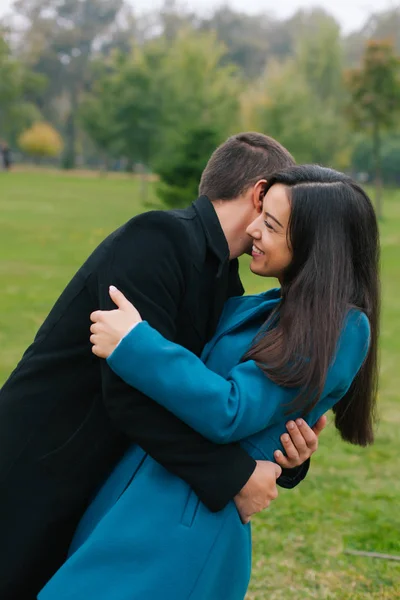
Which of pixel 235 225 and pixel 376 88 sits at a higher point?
pixel 235 225

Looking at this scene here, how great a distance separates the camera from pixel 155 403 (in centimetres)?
196

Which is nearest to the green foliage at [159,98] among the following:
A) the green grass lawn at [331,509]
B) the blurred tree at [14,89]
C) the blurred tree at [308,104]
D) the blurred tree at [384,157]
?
the blurred tree at [308,104]

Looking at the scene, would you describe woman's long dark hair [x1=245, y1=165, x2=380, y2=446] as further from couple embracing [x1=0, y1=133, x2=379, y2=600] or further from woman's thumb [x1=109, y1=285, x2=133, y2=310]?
woman's thumb [x1=109, y1=285, x2=133, y2=310]

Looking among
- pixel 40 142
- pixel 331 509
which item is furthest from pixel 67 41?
pixel 331 509

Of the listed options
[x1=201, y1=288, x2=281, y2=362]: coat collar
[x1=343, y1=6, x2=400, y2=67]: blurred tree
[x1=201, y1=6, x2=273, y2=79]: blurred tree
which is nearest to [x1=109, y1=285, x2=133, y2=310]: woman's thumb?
[x1=201, y1=288, x2=281, y2=362]: coat collar

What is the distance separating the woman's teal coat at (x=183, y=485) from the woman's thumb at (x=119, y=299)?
0.25 ft

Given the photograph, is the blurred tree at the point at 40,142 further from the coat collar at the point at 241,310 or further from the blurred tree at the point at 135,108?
the coat collar at the point at 241,310

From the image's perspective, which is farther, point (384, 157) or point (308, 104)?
point (384, 157)

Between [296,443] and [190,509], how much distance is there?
30 centimetres

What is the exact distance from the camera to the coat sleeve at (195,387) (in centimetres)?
188

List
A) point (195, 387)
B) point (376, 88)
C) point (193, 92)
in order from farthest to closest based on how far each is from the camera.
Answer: point (193, 92) → point (376, 88) → point (195, 387)

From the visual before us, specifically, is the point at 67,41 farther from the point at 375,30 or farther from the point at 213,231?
the point at 213,231

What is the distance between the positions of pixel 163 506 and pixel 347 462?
4289mm

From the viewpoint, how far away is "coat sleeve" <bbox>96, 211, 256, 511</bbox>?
6.42ft
